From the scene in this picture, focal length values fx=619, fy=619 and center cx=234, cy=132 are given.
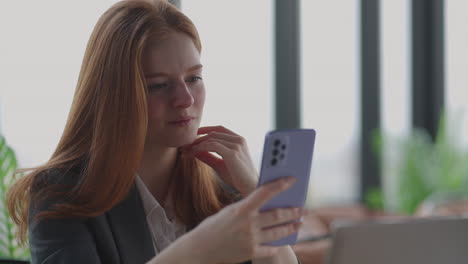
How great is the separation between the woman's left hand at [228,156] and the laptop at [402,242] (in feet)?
1.49

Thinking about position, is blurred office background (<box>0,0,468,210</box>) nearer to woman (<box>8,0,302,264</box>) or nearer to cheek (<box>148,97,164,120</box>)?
woman (<box>8,0,302,264</box>)

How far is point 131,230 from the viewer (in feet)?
Result: 5.03

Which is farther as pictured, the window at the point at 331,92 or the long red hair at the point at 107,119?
the window at the point at 331,92

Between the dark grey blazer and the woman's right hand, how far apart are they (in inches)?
14.1

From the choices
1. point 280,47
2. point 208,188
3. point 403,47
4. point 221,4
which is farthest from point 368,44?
point 208,188

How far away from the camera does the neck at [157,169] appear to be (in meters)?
1.63

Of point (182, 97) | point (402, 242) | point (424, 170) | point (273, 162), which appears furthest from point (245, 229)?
point (424, 170)

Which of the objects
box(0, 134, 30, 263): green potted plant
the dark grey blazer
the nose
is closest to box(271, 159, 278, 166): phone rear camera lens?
the nose

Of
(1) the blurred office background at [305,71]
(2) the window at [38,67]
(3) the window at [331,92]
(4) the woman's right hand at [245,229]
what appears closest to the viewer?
(4) the woman's right hand at [245,229]

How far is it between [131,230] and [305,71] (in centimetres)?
432

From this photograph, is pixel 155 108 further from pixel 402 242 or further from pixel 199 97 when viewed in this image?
pixel 402 242

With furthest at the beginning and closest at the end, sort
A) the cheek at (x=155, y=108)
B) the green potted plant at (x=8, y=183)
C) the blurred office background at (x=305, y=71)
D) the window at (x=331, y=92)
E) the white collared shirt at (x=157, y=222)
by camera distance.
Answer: the window at (x=331, y=92) < the blurred office background at (x=305, y=71) < the green potted plant at (x=8, y=183) < the white collared shirt at (x=157, y=222) < the cheek at (x=155, y=108)

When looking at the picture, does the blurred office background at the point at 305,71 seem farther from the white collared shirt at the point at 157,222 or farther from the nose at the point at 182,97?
the nose at the point at 182,97

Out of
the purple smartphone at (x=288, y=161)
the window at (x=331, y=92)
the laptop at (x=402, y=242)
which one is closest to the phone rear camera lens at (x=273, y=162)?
the purple smartphone at (x=288, y=161)
